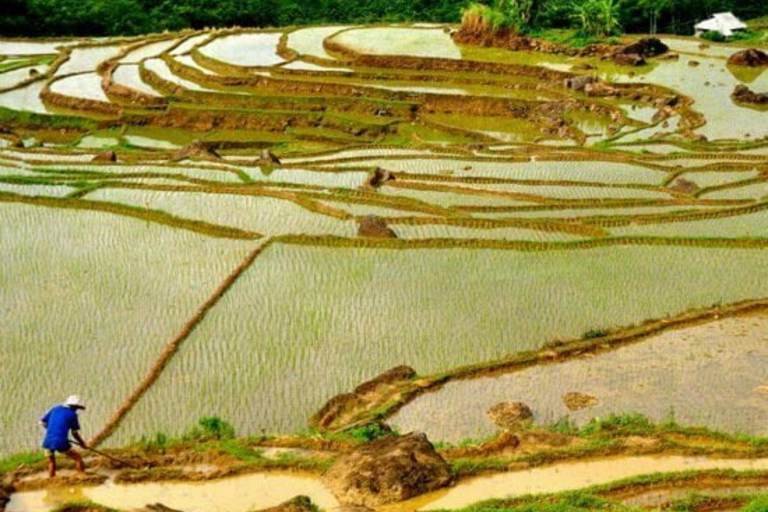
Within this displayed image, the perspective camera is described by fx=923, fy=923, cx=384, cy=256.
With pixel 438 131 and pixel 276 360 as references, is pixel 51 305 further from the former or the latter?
pixel 438 131

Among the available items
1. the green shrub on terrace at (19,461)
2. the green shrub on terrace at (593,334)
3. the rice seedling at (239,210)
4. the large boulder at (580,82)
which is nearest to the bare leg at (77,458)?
the green shrub on terrace at (19,461)

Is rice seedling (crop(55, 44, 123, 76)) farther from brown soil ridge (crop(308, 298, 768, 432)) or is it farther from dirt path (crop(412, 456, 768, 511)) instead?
dirt path (crop(412, 456, 768, 511))

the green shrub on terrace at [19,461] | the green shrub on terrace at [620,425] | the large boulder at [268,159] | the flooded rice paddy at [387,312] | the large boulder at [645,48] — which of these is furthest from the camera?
the large boulder at [645,48]

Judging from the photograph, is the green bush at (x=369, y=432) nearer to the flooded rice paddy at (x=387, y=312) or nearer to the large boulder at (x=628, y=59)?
the flooded rice paddy at (x=387, y=312)

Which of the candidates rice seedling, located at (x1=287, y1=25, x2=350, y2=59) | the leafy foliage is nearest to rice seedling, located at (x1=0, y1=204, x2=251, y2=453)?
rice seedling, located at (x1=287, y1=25, x2=350, y2=59)

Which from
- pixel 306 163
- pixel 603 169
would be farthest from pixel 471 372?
pixel 306 163

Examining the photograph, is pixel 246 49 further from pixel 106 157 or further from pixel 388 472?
pixel 388 472

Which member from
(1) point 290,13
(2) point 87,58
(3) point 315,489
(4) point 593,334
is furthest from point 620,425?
(1) point 290,13
